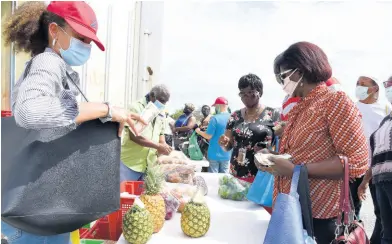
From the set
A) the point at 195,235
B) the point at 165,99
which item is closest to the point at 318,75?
the point at 195,235

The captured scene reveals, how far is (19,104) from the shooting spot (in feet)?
4.22

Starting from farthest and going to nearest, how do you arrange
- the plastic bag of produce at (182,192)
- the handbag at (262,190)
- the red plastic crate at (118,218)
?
the handbag at (262,190) < the plastic bag of produce at (182,192) < the red plastic crate at (118,218)

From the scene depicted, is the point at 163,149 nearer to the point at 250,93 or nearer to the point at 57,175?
the point at 250,93

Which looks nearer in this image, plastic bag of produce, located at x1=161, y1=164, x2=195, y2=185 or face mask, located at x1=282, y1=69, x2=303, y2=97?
face mask, located at x1=282, y1=69, x2=303, y2=97

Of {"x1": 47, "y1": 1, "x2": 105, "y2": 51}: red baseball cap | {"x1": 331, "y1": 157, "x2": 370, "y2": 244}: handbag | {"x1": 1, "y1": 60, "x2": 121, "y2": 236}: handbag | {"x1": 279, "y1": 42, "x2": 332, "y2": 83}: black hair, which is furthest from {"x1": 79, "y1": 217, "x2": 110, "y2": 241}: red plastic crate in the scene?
{"x1": 279, "y1": 42, "x2": 332, "y2": 83}: black hair

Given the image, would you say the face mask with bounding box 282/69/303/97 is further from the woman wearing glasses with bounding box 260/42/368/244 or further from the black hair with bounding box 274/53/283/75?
the black hair with bounding box 274/53/283/75

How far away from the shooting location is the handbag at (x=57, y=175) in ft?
4.19

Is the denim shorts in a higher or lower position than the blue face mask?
lower

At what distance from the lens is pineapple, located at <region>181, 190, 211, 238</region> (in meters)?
1.96

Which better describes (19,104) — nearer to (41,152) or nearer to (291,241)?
(41,152)

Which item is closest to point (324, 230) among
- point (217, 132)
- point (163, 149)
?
point (163, 149)

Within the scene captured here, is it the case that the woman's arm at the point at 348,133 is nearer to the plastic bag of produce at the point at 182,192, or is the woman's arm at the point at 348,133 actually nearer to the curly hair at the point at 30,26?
the plastic bag of produce at the point at 182,192

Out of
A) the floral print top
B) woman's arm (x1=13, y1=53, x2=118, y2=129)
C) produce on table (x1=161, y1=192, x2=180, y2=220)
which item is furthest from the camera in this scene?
the floral print top

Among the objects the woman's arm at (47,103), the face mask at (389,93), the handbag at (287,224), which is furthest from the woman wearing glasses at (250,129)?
the woman's arm at (47,103)
